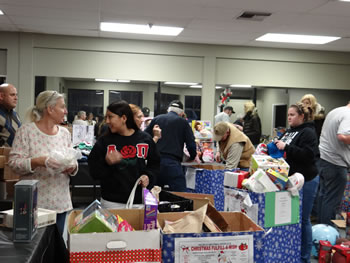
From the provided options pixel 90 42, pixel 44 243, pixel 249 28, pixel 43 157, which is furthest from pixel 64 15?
pixel 44 243

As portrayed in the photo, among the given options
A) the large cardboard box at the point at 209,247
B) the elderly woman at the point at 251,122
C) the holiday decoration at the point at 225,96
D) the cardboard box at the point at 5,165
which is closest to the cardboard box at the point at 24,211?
the large cardboard box at the point at 209,247

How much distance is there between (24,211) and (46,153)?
2.83 ft

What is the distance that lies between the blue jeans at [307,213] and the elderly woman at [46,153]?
1.96 m

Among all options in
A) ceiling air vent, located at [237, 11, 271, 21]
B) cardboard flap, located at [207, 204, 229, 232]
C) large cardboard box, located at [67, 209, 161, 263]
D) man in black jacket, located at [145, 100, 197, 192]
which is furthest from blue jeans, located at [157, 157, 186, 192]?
large cardboard box, located at [67, 209, 161, 263]

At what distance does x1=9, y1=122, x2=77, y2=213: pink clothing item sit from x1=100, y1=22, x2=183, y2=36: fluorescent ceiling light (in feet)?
11.9

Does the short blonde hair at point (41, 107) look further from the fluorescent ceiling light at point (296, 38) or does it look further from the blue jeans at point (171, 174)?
the fluorescent ceiling light at point (296, 38)

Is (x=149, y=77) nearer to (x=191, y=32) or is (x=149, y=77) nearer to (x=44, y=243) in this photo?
(x=191, y=32)

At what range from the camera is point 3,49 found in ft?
21.2

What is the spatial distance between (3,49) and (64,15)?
1934 millimetres

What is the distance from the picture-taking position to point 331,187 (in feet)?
13.1

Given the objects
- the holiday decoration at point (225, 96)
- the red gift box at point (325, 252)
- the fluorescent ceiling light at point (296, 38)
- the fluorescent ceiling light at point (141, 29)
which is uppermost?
the fluorescent ceiling light at point (296, 38)

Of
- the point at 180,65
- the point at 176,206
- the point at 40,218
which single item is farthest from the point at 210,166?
the point at 180,65

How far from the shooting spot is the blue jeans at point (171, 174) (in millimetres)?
3879

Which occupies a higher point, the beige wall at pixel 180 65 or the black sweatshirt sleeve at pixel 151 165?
the beige wall at pixel 180 65
